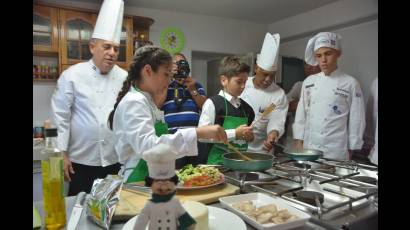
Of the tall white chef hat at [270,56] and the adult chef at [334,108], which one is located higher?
the tall white chef hat at [270,56]

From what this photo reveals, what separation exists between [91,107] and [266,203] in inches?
50.7

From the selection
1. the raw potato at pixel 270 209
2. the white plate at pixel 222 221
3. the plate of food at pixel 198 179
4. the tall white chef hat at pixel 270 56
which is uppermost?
the tall white chef hat at pixel 270 56

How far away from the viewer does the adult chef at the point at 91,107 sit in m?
1.68

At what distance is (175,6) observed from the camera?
2744 mm

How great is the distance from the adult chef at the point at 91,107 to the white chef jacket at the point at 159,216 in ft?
4.35

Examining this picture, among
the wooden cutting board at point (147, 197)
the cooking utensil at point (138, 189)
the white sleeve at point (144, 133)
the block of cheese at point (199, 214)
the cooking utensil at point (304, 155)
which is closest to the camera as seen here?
the block of cheese at point (199, 214)

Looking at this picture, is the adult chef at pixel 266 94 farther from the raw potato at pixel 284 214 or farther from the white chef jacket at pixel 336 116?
the raw potato at pixel 284 214

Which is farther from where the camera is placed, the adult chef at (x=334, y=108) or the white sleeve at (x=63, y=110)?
the adult chef at (x=334, y=108)

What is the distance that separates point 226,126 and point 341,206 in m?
0.85

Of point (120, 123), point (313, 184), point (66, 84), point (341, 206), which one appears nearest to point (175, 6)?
point (66, 84)

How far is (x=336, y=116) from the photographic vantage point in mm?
1807

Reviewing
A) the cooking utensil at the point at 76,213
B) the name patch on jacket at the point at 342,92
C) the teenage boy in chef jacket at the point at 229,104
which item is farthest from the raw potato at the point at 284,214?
the name patch on jacket at the point at 342,92
